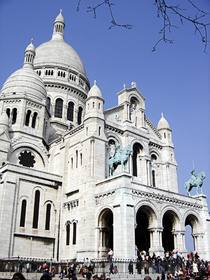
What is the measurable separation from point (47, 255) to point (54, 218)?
13.2ft

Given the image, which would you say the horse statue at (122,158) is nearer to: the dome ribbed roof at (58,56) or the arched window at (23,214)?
the arched window at (23,214)

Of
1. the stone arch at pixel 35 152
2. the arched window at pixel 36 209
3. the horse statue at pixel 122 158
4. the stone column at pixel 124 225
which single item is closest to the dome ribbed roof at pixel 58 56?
the stone arch at pixel 35 152

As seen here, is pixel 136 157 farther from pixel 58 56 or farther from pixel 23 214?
pixel 58 56

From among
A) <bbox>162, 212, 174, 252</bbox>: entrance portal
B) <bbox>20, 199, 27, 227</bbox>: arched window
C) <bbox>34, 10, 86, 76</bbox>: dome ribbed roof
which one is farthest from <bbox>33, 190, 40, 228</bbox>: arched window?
<bbox>34, 10, 86, 76</bbox>: dome ribbed roof

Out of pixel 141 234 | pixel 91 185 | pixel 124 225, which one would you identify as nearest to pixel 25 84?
pixel 91 185

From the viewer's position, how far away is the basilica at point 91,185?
30500mm

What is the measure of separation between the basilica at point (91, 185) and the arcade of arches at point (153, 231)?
0.32ft

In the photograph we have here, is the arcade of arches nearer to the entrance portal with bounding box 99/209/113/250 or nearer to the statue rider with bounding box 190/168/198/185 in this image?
the entrance portal with bounding box 99/209/113/250

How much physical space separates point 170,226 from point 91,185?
10.9 m

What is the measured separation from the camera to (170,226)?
3622 centimetres

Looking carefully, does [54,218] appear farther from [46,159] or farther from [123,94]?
[123,94]

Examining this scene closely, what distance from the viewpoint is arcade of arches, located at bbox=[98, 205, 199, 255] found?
1204 inches

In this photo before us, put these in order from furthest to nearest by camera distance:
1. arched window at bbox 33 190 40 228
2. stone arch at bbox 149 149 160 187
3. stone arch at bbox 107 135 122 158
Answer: stone arch at bbox 149 149 160 187
stone arch at bbox 107 135 122 158
arched window at bbox 33 190 40 228

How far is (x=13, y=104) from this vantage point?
42.1 metres
